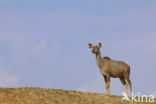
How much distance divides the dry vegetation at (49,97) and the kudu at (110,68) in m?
1.93

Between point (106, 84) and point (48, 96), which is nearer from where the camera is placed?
point (48, 96)

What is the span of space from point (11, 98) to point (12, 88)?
1946 millimetres

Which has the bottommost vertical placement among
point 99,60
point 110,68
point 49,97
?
point 49,97

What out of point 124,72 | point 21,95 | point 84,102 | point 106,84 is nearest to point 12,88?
point 21,95

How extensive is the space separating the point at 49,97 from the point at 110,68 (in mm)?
6226

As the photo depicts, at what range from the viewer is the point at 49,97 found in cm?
2325

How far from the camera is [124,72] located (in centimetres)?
2841

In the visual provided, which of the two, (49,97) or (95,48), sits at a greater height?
(95,48)

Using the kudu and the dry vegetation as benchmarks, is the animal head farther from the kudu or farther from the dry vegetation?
the dry vegetation

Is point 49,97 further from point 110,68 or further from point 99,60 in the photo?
point 110,68

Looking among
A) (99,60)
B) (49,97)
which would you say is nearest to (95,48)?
(99,60)

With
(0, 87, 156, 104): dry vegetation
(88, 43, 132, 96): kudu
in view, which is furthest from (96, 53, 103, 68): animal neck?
(0, 87, 156, 104): dry vegetation

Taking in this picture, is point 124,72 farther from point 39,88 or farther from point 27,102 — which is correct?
point 27,102

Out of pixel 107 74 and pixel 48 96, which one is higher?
pixel 107 74
